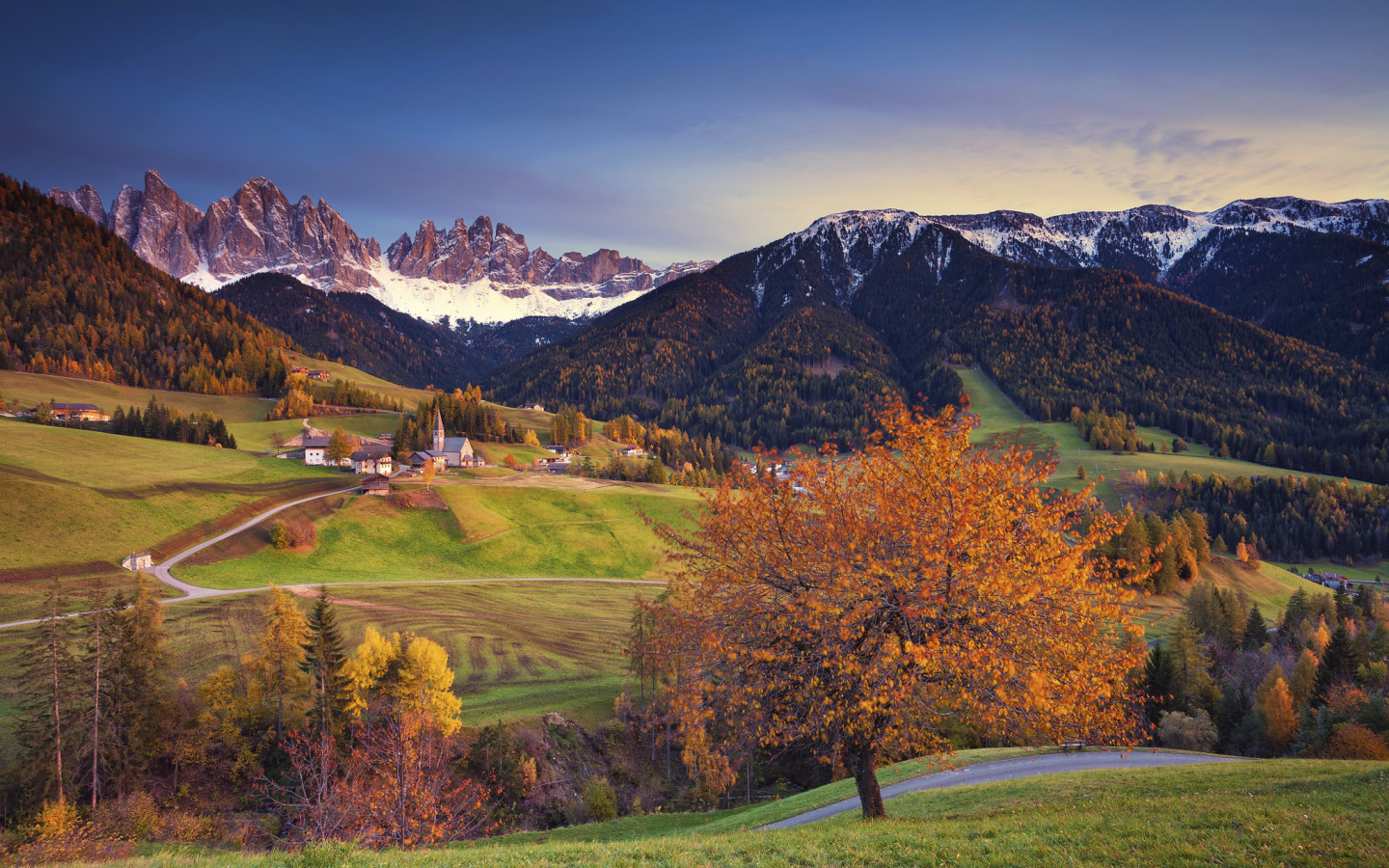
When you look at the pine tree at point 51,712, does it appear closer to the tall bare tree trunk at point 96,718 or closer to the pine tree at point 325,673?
the tall bare tree trunk at point 96,718

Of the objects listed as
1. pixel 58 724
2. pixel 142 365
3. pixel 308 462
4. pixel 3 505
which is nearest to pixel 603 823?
pixel 58 724

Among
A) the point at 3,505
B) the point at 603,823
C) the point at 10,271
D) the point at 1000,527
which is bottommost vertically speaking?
the point at 603,823

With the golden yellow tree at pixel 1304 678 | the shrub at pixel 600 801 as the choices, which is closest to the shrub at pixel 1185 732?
the golden yellow tree at pixel 1304 678

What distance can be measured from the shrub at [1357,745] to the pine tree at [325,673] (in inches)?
2623

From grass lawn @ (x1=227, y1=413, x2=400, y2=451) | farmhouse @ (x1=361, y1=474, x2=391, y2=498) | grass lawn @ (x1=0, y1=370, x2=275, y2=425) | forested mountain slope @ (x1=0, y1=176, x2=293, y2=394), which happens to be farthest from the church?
forested mountain slope @ (x1=0, y1=176, x2=293, y2=394)

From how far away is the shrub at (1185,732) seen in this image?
4894cm

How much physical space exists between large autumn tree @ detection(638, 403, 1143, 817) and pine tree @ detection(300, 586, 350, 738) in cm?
3445

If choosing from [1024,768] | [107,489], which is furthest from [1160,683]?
[107,489]

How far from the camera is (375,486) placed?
98.7 m

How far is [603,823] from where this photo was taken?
31922mm

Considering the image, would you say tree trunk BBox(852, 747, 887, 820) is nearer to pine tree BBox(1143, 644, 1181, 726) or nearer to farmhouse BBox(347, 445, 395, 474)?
pine tree BBox(1143, 644, 1181, 726)

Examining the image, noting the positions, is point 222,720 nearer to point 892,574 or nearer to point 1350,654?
point 892,574

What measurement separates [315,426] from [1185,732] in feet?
530

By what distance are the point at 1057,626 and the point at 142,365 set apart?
771 ft
